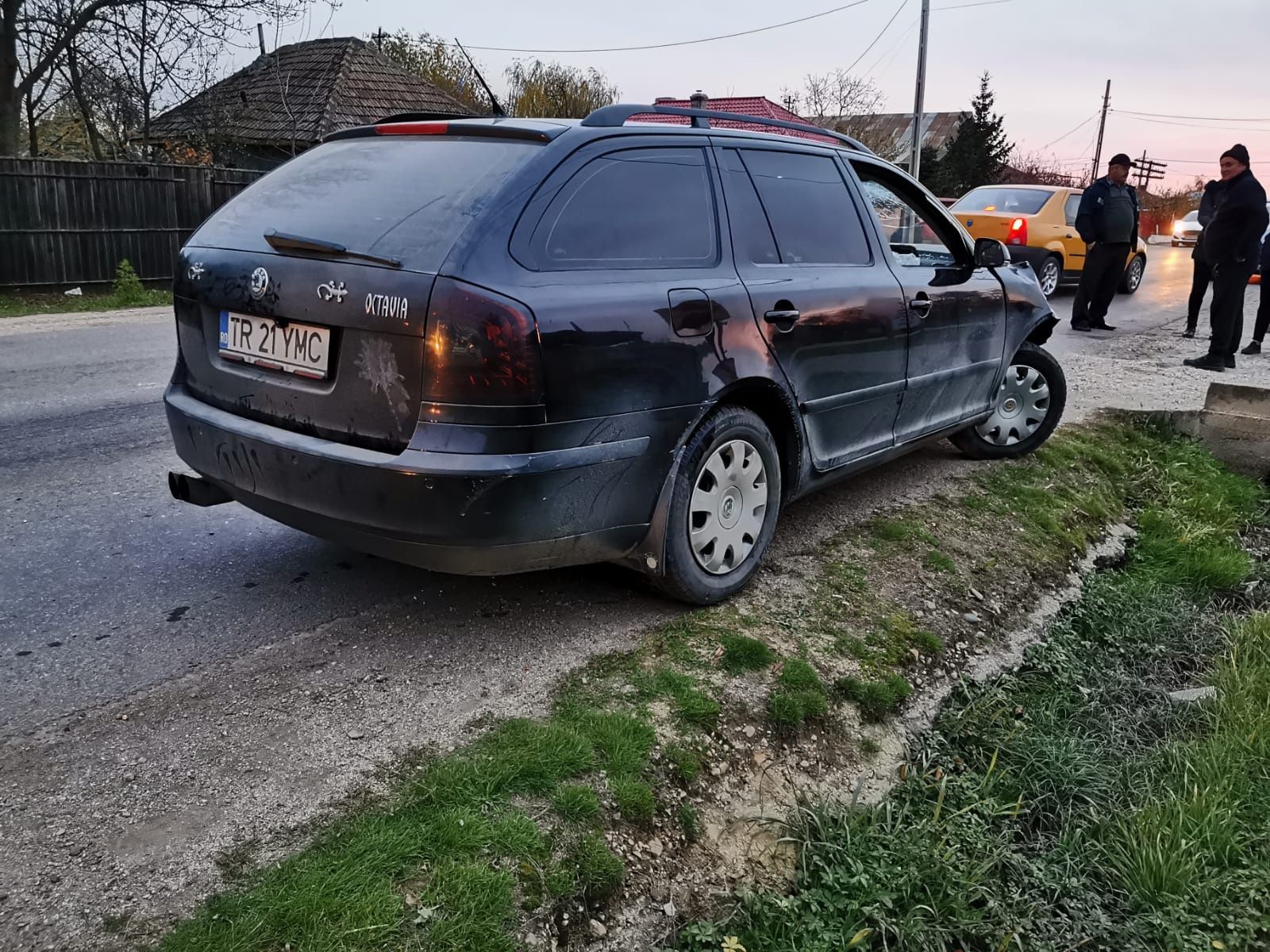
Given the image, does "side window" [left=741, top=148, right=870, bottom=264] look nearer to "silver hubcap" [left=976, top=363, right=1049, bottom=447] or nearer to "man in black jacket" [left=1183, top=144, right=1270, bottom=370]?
"silver hubcap" [left=976, top=363, right=1049, bottom=447]

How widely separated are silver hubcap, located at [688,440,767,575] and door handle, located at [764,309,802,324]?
46cm

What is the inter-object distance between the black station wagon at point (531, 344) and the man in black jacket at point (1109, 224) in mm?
8827

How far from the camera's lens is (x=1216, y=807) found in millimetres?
3127

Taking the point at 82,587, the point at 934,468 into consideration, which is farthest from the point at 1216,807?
the point at 82,587

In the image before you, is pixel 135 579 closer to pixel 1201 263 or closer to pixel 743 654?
pixel 743 654

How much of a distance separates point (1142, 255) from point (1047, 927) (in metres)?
18.0

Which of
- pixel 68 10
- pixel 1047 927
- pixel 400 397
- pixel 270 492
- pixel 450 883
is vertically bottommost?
pixel 1047 927

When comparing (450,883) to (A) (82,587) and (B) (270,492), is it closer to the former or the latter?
(B) (270,492)

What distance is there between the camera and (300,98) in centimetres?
2288

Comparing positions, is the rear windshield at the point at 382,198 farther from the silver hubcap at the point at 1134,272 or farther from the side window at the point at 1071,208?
the silver hubcap at the point at 1134,272

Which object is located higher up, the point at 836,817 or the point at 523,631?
the point at 523,631

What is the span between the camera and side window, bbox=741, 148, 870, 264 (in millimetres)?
3797

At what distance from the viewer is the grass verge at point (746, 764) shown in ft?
6.92

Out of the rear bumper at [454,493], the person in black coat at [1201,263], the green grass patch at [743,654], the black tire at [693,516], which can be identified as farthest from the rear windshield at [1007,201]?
the rear bumper at [454,493]
